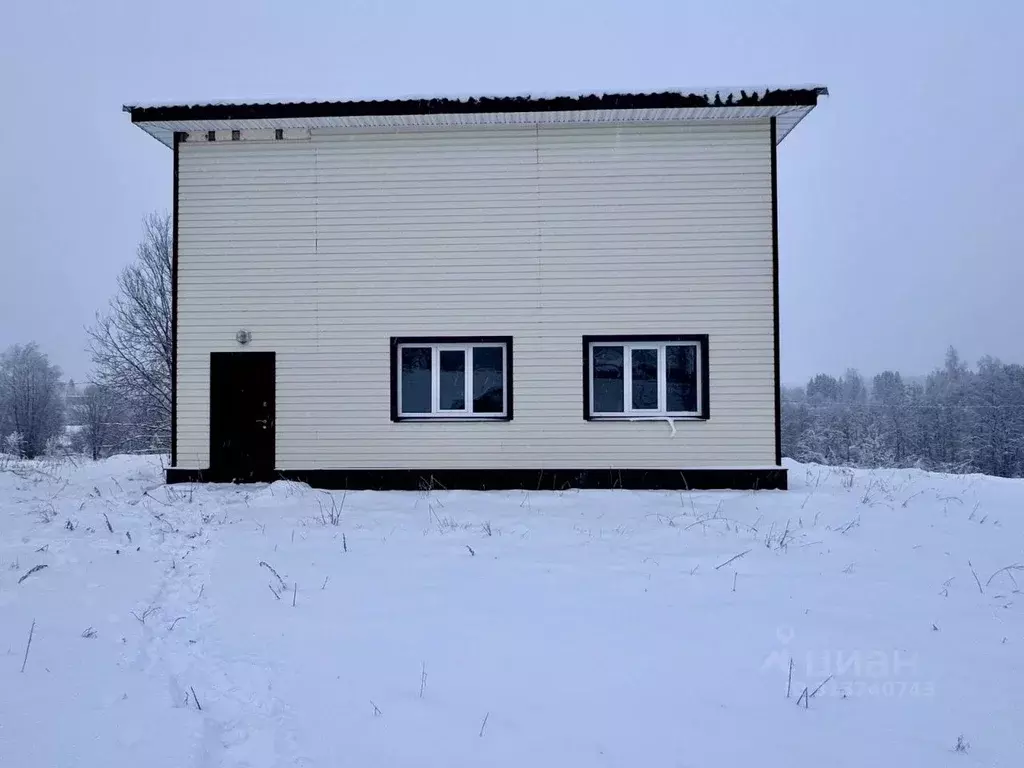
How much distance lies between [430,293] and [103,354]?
17810 mm

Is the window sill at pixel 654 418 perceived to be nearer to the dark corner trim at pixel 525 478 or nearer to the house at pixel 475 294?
the house at pixel 475 294

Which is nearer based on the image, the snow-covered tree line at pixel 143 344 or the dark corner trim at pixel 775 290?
the dark corner trim at pixel 775 290

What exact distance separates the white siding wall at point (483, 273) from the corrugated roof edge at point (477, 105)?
0.50 meters

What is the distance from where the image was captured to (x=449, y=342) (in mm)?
10086

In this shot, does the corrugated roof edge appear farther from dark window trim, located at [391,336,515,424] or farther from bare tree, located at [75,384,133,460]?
bare tree, located at [75,384,133,460]

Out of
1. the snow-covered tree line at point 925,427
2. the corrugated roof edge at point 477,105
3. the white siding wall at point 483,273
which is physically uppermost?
the corrugated roof edge at point 477,105

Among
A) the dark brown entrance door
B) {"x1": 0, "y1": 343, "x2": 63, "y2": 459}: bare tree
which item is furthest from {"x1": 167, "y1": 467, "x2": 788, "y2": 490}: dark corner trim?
{"x1": 0, "y1": 343, "x2": 63, "y2": 459}: bare tree

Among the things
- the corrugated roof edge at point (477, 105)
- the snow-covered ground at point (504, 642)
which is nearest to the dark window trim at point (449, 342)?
the snow-covered ground at point (504, 642)

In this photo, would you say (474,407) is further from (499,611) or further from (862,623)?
(862,623)

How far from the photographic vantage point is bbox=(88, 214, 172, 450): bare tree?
71.2 feet

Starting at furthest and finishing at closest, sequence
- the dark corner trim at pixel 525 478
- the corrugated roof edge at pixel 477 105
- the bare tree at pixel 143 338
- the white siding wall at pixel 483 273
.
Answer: the bare tree at pixel 143 338
the white siding wall at pixel 483 273
the dark corner trim at pixel 525 478
the corrugated roof edge at pixel 477 105

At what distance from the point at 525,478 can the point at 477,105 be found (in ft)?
19.0

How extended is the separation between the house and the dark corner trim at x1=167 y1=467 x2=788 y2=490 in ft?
0.10

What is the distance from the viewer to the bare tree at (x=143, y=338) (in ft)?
71.2
